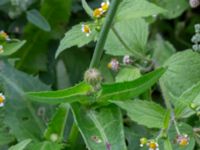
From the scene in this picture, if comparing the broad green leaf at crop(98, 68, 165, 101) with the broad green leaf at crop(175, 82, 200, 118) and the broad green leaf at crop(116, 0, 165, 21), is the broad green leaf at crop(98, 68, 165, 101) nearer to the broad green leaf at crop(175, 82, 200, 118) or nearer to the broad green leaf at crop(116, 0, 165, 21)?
the broad green leaf at crop(175, 82, 200, 118)

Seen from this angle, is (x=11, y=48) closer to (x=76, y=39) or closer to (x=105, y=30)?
(x=76, y=39)

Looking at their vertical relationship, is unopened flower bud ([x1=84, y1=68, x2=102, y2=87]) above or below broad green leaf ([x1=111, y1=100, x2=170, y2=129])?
above

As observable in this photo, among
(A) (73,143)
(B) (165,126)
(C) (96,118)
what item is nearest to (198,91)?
(B) (165,126)

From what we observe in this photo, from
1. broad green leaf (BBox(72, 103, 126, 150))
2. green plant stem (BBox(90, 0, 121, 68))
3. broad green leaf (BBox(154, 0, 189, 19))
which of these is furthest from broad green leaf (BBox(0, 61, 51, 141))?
broad green leaf (BBox(154, 0, 189, 19))

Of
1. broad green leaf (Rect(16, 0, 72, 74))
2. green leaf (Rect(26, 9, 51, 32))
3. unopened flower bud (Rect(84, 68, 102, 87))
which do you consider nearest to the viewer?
unopened flower bud (Rect(84, 68, 102, 87))

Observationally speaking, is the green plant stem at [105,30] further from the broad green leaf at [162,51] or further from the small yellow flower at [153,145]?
the broad green leaf at [162,51]

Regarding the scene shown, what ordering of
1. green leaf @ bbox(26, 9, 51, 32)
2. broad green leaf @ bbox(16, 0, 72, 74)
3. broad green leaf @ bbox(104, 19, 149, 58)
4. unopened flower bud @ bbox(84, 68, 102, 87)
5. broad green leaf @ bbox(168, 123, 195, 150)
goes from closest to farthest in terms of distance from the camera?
unopened flower bud @ bbox(84, 68, 102, 87)
broad green leaf @ bbox(168, 123, 195, 150)
broad green leaf @ bbox(104, 19, 149, 58)
green leaf @ bbox(26, 9, 51, 32)
broad green leaf @ bbox(16, 0, 72, 74)

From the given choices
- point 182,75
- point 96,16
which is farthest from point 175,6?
point 96,16
